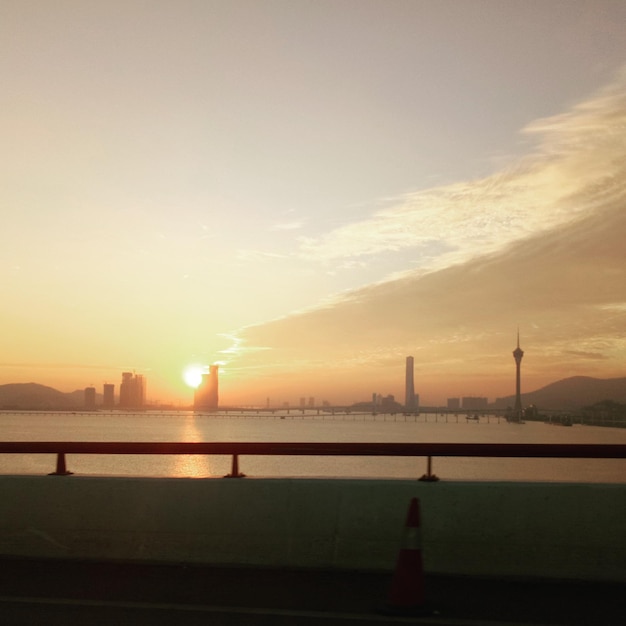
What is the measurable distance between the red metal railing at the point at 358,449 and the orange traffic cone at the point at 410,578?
1.52 metres

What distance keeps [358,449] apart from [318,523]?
3.10 ft

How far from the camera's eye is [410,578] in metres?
7.66

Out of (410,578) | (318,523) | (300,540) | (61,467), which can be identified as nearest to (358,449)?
(318,523)

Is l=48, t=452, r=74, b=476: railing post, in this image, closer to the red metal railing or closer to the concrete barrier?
the red metal railing

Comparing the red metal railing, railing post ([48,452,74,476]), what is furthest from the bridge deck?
the red metal railing

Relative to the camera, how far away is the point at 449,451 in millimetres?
9445

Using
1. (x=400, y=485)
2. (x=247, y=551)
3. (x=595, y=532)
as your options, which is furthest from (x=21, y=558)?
(x=595, y=532)

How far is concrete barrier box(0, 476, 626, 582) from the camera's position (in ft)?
29.4

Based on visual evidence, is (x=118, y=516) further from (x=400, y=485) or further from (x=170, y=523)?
(x=400, y=485)

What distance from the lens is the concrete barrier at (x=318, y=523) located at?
29.4 feet

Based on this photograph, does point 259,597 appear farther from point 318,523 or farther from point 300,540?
point 318,523

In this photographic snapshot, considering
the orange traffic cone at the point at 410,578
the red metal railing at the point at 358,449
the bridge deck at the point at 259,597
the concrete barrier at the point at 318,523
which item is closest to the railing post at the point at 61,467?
the red metal railing at the point at 358,449

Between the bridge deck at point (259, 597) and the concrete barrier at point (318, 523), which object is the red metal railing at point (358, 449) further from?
the bridge deck at point (259, 597)

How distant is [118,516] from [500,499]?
4.31m
